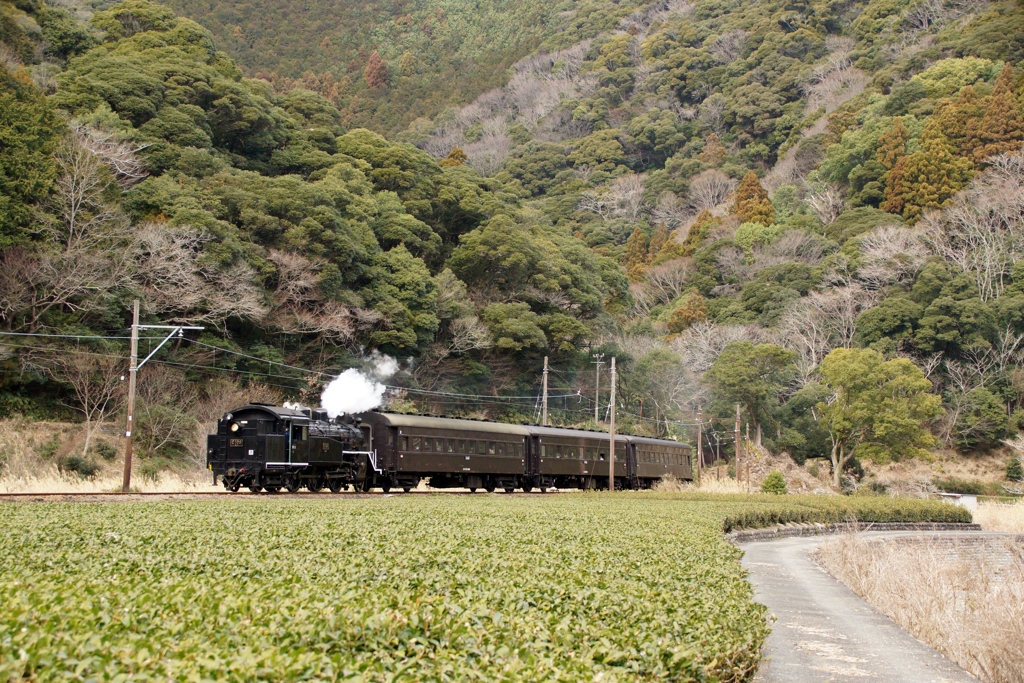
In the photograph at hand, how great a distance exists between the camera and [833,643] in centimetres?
1058

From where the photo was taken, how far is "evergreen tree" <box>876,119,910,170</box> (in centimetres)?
7406

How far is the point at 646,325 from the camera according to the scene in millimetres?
63000

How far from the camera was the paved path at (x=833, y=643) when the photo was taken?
29.6ft

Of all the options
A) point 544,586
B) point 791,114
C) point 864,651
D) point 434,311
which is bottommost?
point 864,651

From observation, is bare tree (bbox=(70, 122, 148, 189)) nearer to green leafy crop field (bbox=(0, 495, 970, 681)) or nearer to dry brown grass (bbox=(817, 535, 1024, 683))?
green leafy crop field (bbox=(0, 495, 970, 681))

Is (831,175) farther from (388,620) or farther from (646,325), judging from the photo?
(388,620)

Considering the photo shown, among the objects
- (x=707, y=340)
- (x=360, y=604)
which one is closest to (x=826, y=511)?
(x=360, y=604)

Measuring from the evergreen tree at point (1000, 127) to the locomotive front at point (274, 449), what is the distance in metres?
61.2

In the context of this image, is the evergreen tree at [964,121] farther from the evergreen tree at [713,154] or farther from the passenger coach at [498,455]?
the passenger coach at [498,455]

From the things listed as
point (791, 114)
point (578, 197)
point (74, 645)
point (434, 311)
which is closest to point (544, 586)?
point (74, 645)

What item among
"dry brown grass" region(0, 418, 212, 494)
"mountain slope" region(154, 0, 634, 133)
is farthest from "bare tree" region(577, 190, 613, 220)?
"dry brown grass" region(0, 418, 212, 494)

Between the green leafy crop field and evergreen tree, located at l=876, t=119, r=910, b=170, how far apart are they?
2740 inches

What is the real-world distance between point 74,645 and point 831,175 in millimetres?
83075

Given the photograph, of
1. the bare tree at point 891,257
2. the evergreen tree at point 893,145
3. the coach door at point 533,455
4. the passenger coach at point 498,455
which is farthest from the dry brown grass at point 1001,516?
the evergreen tree at point 893,145
